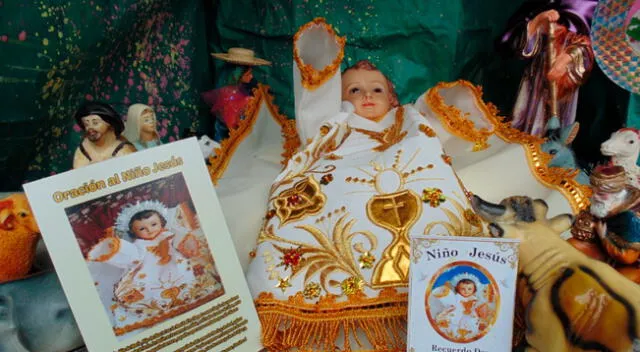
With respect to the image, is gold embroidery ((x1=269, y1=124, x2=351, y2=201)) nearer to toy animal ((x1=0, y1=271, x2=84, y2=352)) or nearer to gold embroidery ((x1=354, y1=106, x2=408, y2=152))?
gold embroidery ((x1=354, y1=106, x2=408, y2=152))

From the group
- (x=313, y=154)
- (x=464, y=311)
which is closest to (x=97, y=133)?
(x=313, y=154)

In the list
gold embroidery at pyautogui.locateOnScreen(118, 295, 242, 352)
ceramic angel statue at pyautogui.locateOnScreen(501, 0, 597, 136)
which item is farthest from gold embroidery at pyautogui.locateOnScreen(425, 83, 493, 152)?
gold embroidery at pyautogui.locateOnScreen(118, 295, 242, 352)

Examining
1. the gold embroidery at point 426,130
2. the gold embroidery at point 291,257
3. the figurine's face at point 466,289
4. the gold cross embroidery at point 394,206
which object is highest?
the gold embroidery at point 426,130

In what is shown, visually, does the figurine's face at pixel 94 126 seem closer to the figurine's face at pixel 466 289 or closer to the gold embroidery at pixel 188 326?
the gold embroidery at pixel 188 326

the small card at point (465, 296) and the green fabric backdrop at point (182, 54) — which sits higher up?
the green fabric backdrop at point (182, 54)

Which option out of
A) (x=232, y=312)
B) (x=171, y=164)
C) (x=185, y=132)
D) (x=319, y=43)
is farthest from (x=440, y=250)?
(x=185, y=132)

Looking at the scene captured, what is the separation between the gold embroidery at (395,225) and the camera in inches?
52.5

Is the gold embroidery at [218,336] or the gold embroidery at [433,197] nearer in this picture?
the gold embroidery at [218,336]

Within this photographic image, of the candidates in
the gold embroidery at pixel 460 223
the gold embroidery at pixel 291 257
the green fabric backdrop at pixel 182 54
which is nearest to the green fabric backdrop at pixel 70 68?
the green fabric backdrop at pixel 182 54

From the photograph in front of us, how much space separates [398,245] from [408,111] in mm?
711

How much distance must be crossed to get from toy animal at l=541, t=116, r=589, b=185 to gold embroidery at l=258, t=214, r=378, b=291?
943 mm

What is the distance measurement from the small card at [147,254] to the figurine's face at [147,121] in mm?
573

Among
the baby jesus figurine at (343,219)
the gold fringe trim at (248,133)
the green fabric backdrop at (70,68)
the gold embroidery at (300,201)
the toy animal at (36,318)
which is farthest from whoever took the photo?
the gold fringe trim at (248,133)

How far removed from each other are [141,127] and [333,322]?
96 centimetres
